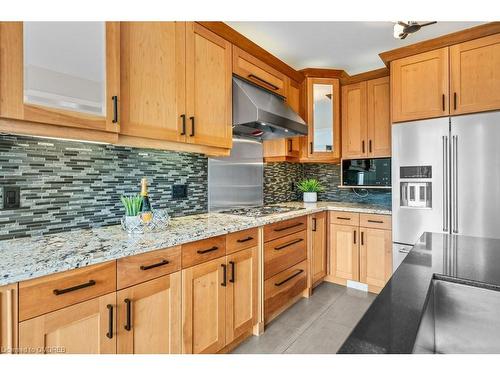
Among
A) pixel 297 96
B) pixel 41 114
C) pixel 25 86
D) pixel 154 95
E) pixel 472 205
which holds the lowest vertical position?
pixel 472 205

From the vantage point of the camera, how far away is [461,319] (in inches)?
33.5

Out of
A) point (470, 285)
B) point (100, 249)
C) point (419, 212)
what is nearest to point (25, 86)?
point (100, 249)

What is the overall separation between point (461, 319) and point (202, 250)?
1.20 metres

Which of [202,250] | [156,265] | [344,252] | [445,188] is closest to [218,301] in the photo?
[202,250]

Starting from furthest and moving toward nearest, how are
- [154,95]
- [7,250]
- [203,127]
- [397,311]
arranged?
[203,127]
[154,95]
[7,250]
[397,311]

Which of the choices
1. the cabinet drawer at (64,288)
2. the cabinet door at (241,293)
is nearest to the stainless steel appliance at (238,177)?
the cabinet door at (241,293)

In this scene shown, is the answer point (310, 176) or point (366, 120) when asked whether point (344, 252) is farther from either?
point (366, 120)

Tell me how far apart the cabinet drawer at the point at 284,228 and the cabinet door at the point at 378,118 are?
1237 millimetres

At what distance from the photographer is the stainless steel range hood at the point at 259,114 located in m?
2.08

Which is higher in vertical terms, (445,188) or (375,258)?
(445,188)
